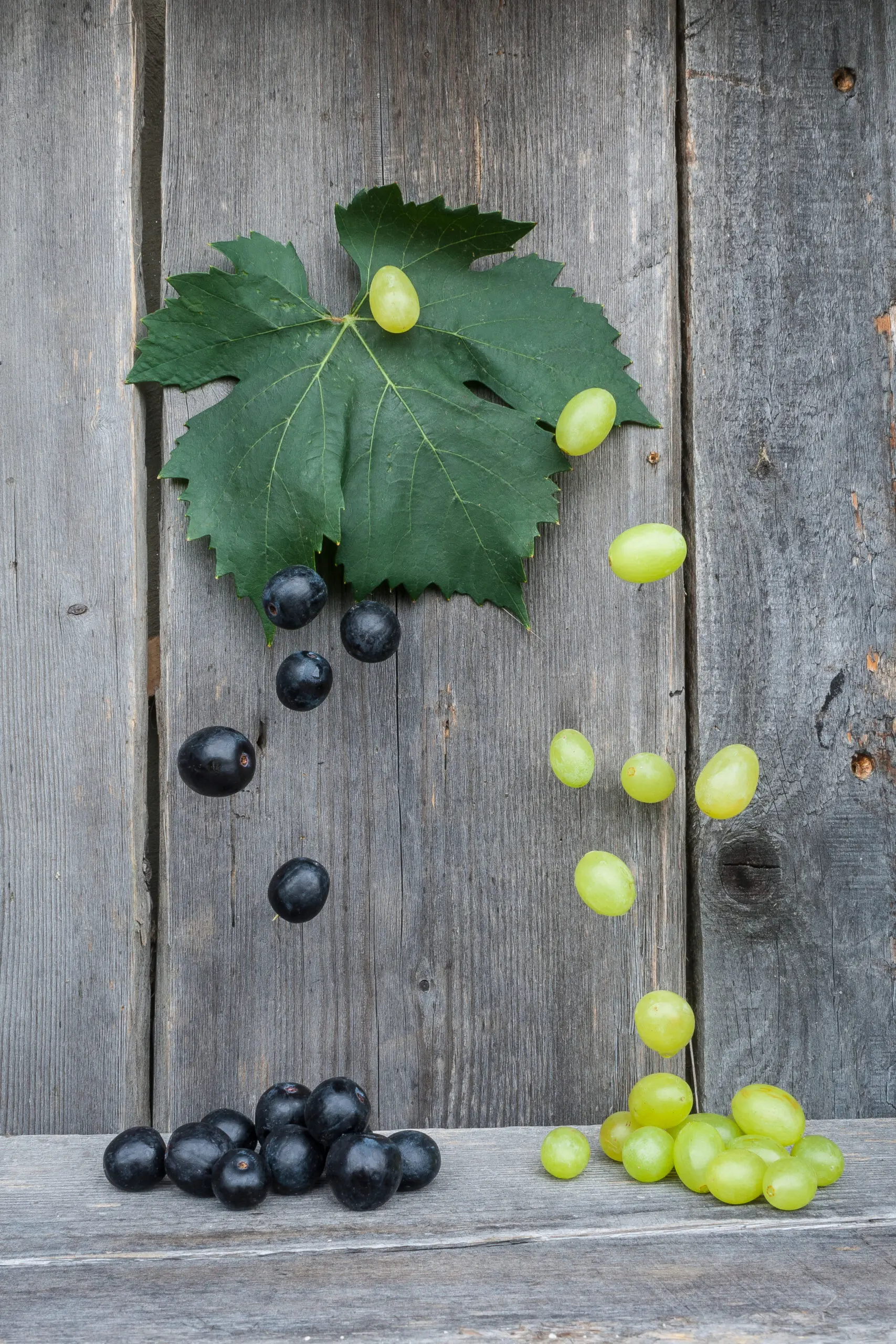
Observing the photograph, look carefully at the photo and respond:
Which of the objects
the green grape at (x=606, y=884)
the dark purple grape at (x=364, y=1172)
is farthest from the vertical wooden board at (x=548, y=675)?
the dark purple grape at (x=364, y=1172)

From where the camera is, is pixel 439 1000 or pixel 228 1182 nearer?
pixel 228 1182

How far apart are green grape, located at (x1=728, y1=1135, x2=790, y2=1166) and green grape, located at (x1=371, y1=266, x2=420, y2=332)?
856 millimetres

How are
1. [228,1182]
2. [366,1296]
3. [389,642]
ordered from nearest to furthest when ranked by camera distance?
1. [366,1296]
2. [228,1182]
3. [389,642]

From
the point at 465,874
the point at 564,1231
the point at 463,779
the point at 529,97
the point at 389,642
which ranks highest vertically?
the point at 529,97

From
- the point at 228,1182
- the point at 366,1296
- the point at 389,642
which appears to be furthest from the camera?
the point at 389,642

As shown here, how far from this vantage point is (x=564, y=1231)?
805 millimetres

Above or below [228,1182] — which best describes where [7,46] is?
above

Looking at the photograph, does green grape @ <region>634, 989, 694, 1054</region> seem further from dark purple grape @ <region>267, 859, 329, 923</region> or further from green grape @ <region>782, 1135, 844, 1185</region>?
dark purple grape @ <region>267, 859, 329, 923</region>

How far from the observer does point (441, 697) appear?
1119mm

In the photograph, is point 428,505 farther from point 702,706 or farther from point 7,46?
point 7,46

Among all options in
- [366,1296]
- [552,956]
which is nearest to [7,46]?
[552,956]

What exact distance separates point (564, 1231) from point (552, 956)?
325 mm

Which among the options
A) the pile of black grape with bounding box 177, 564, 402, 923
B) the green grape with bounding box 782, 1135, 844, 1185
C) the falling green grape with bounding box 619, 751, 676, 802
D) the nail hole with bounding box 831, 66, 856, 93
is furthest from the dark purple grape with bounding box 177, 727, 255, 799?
the nail hole with bounding box 831, 66, 856, 93

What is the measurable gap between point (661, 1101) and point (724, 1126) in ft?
0.25
